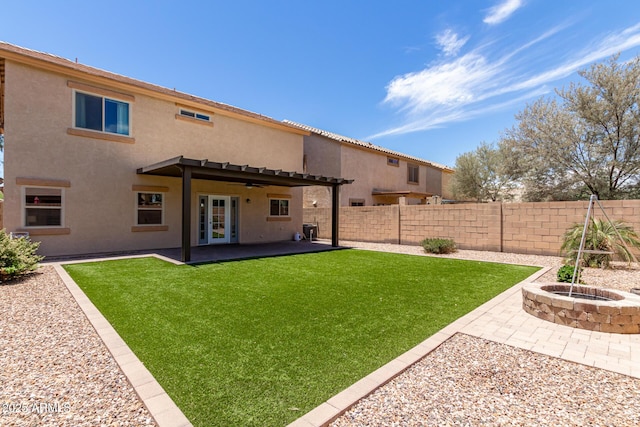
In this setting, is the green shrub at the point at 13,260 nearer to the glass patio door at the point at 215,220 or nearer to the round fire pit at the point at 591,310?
the glass patio door at the point at 215,220

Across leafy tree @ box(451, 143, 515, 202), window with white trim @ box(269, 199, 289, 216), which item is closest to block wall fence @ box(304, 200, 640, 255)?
window with white trim @ box(269, 199, 289, 216)

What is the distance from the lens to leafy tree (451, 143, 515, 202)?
2623cm

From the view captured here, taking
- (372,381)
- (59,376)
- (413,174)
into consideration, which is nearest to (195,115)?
(59,376)

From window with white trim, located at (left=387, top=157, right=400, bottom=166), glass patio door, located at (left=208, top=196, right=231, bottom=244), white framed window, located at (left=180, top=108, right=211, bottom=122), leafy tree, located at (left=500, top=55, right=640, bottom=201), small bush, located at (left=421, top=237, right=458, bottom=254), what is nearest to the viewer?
small bush, located at (left=421, top=237, right=458, bottom=254)

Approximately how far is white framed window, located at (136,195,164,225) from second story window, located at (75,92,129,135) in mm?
2576

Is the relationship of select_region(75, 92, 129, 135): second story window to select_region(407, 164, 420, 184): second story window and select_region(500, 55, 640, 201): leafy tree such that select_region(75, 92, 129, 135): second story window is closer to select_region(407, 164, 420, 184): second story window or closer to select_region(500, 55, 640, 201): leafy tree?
select_region(500, 55, 640, 201): leafy tree

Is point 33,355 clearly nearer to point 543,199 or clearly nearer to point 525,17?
point 525,17

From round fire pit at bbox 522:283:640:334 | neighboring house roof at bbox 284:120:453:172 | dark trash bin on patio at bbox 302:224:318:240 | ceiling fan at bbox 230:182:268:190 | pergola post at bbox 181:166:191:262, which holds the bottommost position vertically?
round fire pit at bbox 522:283:640:334

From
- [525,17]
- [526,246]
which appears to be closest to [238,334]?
[526,246]

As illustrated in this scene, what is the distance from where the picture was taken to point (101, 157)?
11.5 metres

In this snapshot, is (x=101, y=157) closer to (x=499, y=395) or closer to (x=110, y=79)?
(x=110, y=79)

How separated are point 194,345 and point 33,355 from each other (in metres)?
1.84

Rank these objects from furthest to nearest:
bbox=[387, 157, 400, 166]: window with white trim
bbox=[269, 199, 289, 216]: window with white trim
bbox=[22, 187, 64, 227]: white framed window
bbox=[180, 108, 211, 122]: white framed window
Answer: bbox=[387, 157, 400, 166]: window with white trim < bbox=[269, 199, 289, 216]: window with white trim < bbox=[180, 108, 211, 122]: white framed window < bbox=[22, 187, 64, 227]: white framed window

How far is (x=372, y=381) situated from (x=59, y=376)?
3.27 metres
